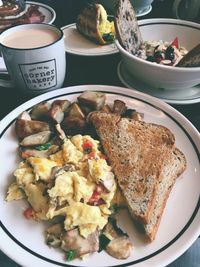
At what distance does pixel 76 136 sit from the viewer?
1.18 m

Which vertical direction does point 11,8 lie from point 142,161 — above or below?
above

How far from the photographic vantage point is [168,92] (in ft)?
4.74


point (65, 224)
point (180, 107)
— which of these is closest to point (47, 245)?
point (65, 224)

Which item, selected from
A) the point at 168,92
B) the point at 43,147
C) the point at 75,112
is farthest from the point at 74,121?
the point at 168,92

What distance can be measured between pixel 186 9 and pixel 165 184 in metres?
1.26

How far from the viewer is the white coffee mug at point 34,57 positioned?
1286 millimetres

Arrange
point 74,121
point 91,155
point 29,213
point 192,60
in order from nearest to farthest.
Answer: point 29,213 < point 91,155 < point 74,121 < point 192,60

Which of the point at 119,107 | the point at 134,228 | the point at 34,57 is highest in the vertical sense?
the point at 34,57

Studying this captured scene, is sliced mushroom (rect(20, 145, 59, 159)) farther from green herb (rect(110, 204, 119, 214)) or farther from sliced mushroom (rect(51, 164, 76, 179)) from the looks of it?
green herb (rect(110, 204, 119, 214))

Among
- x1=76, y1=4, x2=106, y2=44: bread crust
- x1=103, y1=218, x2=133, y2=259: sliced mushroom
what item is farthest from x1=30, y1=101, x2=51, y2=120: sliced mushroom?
x1=76, y1=4, x2=106, y2=44: bread crust

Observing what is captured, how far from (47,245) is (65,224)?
0.07 metres

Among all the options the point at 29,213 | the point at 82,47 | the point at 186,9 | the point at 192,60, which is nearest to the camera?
the point at 29,213

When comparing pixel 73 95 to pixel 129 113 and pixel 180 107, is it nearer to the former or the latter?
pixel 129 113

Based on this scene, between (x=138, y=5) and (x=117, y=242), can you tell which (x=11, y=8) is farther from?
(x=117, y=242)
